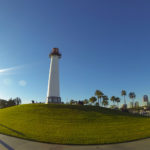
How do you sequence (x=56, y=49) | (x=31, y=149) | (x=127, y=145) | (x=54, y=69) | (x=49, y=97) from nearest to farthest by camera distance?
1. (x=31, y=149)
2. (x=127, y=145)
3. (x=49, y=97)
4. (x=54, y=69)
5. (x=56, y=49)

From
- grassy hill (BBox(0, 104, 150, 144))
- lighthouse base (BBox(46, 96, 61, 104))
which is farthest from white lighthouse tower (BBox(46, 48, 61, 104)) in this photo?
grassy hill (BBox(0, 104, 150, 144))

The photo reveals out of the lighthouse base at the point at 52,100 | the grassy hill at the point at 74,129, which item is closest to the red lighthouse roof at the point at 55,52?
the lighthouse base at the point at 52,100

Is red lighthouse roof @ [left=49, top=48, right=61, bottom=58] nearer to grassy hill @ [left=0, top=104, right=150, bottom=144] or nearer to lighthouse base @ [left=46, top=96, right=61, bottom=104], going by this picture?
lighthouse base @ [left=46, top=96, right=61, bottom=104]

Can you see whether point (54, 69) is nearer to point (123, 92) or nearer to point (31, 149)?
point (31, 149)

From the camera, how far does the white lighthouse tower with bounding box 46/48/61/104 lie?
42.0 metres

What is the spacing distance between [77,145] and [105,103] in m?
88.7

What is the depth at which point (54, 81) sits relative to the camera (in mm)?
44031

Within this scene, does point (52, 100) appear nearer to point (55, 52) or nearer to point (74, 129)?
point (55, 52)

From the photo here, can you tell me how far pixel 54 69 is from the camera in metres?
45.9

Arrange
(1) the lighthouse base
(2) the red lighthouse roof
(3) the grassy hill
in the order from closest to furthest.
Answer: (3) the grassy hill < (1) the lighthouse base < (2) the red lighthouse roof

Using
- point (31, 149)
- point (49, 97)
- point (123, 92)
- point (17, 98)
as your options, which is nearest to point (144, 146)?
point (31, 149)

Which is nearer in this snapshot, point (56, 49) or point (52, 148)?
point (52, 148)

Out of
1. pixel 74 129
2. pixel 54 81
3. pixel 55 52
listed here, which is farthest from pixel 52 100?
pixel 74 129

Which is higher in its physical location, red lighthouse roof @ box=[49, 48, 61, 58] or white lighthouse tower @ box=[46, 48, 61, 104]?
red lighthouse roof @ box=[49, 48, 61, 58]
